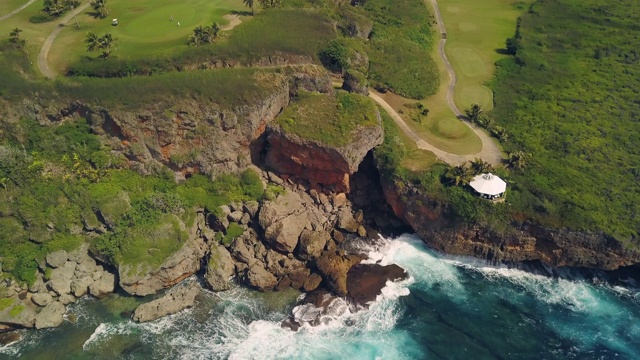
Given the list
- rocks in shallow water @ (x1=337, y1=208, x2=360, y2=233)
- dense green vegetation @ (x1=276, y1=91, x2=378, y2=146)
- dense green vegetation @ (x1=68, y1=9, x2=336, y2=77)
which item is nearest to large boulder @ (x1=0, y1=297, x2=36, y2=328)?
dense green vegetation @ (x1=68, y1=9, x2=336, y2=77)

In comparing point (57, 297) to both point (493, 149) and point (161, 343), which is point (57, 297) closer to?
point (161, 343)

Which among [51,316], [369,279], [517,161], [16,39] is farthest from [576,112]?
[16,39]

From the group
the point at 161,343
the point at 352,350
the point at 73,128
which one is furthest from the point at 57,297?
the point at 352,350

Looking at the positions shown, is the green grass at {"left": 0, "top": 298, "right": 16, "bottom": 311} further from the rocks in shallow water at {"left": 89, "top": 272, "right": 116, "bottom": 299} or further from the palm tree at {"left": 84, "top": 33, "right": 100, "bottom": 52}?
the palm tree at {"left": 84, "top": 33, "right": 100, "bottom": 52}

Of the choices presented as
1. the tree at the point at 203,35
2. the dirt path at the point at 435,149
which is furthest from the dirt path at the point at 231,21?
the dirt path at the point at 435,149

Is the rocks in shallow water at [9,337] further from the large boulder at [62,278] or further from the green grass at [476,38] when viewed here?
the green grass at [476,38]

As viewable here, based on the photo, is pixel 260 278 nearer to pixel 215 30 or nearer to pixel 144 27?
pixel 215 30
